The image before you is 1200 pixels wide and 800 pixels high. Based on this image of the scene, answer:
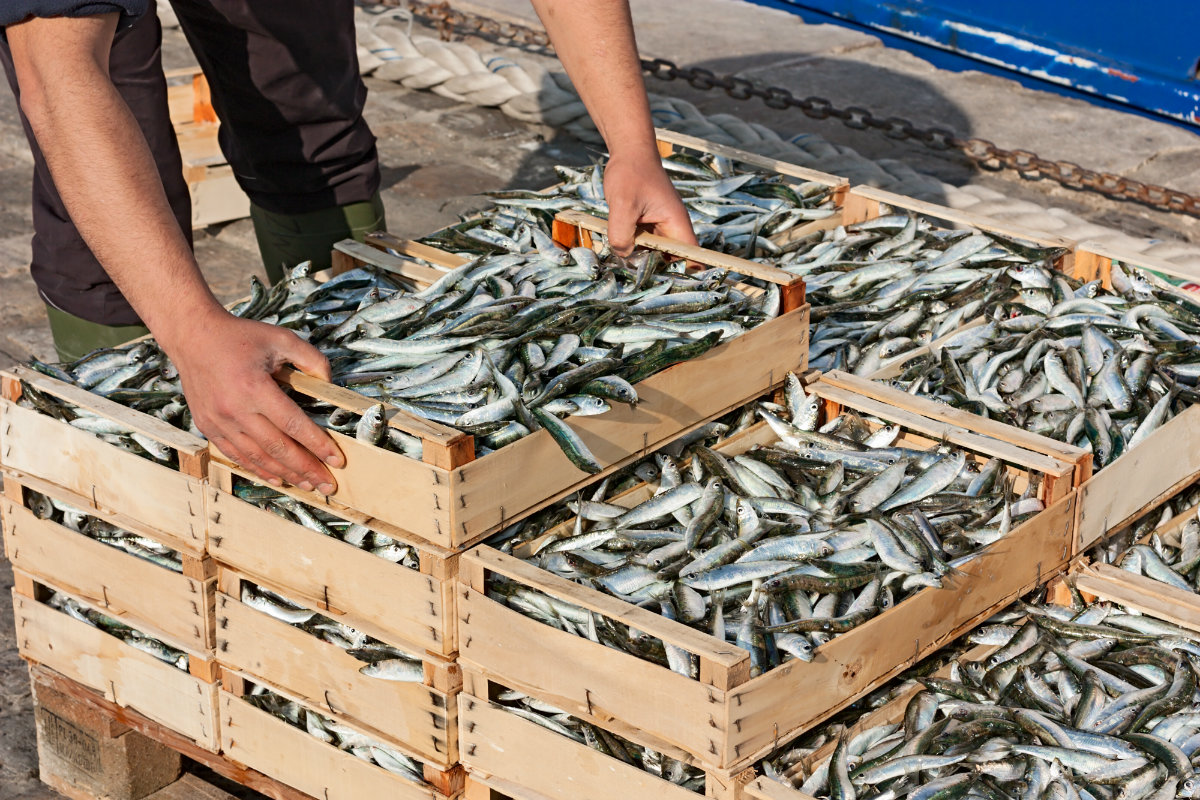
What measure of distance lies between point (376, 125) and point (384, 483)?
5.61m

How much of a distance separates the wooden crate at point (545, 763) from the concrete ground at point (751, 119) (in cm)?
334

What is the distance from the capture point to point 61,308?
13.9 ft

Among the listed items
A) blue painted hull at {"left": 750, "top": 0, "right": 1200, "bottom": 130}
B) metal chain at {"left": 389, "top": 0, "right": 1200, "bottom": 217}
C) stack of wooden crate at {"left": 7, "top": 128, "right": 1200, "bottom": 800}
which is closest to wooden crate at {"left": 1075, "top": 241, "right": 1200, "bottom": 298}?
stack of wooden crate at {"left": 7, "top": 128, "right": 1200, "bottom": 800}

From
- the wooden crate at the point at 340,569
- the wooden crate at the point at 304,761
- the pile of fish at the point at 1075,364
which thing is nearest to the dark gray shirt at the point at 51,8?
the wooden crate at the point at 340,569

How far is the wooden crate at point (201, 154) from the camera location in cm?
663

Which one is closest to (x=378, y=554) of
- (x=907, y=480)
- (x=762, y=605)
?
(x=762, y=605)

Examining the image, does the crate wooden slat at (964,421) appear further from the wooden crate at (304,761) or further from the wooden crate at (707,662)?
the wooden crate at (304,761)

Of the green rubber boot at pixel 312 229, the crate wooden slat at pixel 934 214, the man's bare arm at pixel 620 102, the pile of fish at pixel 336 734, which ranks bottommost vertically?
the pile of fish at pixel 336 734

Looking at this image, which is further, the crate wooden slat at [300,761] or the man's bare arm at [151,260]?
the crate wooden slat at [300,761]

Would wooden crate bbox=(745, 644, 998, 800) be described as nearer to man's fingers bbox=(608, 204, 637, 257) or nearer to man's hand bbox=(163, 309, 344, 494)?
man's hand bbox=(163, 309, 344, 494)

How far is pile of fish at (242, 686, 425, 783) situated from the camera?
296 cm

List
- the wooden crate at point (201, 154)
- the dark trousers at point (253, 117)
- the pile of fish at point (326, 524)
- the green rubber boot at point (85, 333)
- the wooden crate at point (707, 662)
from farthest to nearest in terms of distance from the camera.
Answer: the wooden crate at point (201, 154) < the green rubber boot at point (85, 333) < the dark trousers at point (253, 117) < the pile of fish at point (326, 524) < the wooden crate at point (707, 662)

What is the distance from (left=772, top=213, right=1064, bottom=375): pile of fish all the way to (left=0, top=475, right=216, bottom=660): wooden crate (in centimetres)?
171

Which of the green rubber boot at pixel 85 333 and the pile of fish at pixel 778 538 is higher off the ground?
the pile of fish at pixel 778 538
